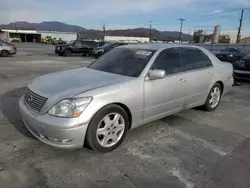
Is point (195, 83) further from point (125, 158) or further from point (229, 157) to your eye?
point (125, 158)

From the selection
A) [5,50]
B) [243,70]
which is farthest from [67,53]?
[243,70]

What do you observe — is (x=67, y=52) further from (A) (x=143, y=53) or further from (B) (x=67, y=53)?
(A) (x=143, y=53)

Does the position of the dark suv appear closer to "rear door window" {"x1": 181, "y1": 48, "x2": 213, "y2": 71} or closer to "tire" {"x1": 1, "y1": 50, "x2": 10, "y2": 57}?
"tire" {"x1": 1, "y1": 50, "x2": 10, "y2": 57}

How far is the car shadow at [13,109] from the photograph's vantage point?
13.2ft

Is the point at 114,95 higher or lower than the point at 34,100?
higher

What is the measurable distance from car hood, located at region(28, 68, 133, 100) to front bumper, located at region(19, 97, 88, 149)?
302 millimetres

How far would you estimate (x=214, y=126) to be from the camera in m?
4.49

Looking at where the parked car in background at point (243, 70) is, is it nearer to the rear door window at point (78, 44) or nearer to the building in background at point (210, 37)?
the rear door window at point (78, 44)

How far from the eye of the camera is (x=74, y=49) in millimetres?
23562

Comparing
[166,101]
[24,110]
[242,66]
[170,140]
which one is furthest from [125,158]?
[242,66]

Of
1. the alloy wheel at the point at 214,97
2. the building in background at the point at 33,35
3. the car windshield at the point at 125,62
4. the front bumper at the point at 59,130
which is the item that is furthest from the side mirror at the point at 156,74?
the building in background at the point at 33,35

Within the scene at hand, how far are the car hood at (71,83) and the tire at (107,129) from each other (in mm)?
388

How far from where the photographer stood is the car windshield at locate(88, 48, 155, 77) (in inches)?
149

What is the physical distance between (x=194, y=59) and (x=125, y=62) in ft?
5.07
